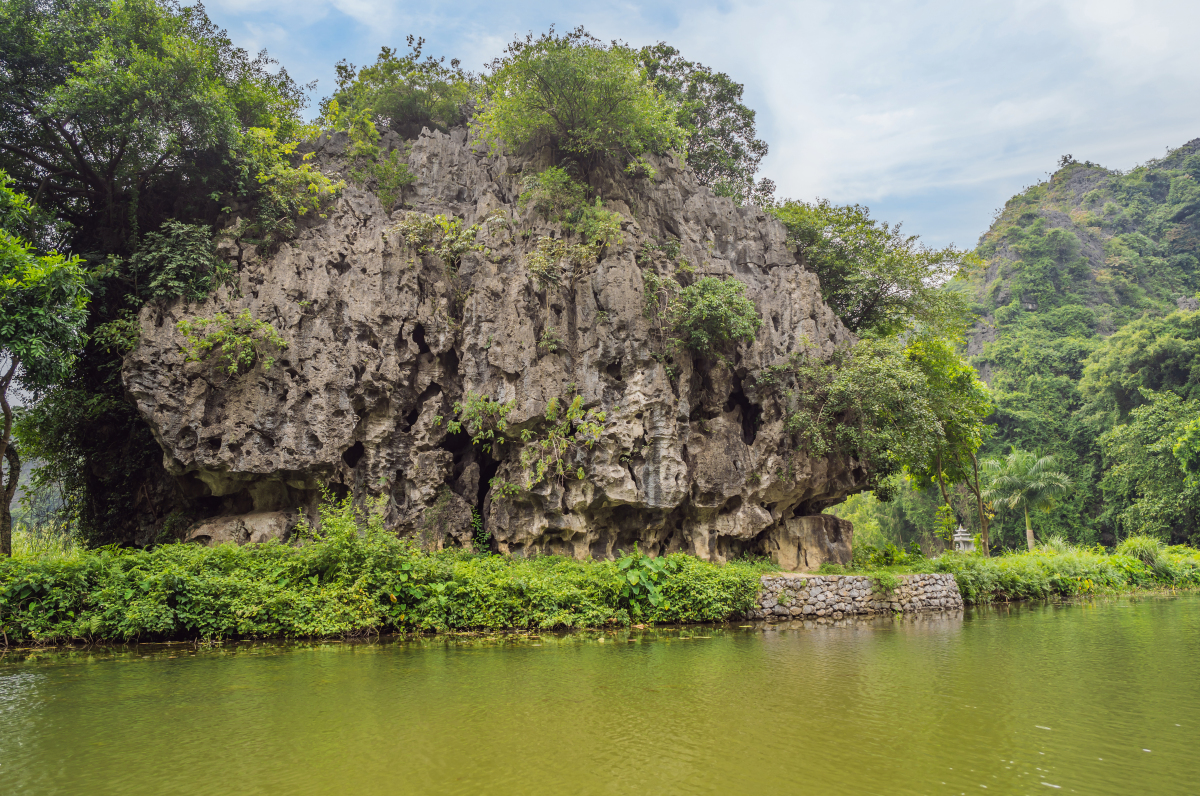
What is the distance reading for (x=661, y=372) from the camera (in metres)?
18.2

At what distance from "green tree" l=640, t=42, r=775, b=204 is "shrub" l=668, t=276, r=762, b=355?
11.1 meters

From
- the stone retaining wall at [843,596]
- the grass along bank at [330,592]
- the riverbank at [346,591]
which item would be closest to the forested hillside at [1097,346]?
the stone retaining wall at [843,596]

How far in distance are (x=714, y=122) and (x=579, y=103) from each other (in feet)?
41.3

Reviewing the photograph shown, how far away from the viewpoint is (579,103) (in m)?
19.7

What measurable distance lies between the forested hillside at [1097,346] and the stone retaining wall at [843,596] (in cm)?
1296

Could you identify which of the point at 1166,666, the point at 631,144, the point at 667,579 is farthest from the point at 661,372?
the point at 1166,666

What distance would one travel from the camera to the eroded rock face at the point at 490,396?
1653cm

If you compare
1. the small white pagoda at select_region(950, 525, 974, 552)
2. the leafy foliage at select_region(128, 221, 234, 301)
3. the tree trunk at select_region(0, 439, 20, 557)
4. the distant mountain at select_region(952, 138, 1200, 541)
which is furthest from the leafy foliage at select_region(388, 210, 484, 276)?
the distant mountain at select_region(952, 138, 1200, 541)

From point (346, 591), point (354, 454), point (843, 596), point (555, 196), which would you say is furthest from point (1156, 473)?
point (346, 591)

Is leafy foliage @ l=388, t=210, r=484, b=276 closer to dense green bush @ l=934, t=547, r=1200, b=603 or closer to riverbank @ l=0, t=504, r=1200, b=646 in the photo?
riverbank @ l=0, t=504, r=1200, b=646

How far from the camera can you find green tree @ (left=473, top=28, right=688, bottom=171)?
747 inches

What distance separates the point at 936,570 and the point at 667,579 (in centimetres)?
958

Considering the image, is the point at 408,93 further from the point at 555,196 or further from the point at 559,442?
the point at 559,442

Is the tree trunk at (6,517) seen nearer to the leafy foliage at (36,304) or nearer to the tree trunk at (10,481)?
the tree trunk at (10,481)
